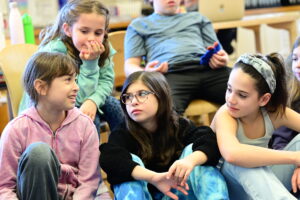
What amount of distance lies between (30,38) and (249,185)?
1.52 metres

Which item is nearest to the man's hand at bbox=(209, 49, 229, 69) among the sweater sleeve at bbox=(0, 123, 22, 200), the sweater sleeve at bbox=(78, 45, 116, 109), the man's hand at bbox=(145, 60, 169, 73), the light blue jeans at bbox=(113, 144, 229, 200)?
the man's hand at bbox=(145, 60, 169, 73)

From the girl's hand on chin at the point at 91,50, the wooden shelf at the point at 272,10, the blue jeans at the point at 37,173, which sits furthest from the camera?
the wooden shelf at the point at 272,10

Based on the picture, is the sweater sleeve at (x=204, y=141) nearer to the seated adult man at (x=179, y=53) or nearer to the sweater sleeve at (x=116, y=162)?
the sweater sleeve at (x=116, y=162)

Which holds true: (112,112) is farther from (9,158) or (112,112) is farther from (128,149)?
(9,158)

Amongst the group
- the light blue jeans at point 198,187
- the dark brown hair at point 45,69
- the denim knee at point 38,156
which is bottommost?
the light blue jeans at point 198,187

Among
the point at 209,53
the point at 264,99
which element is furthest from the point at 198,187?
the point at 209,53

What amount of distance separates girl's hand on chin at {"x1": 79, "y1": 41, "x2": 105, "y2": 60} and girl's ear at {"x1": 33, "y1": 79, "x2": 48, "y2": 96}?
28cm

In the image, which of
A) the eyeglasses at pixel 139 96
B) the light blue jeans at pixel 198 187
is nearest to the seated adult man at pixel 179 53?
the eyeglasses at pixel 139 96

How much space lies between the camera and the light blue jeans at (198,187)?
4.58ft

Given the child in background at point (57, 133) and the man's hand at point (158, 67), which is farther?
the man's hand at point (158, 67)

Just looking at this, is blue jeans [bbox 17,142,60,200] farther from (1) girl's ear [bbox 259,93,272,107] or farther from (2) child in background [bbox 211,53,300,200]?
(1) girl's ear [bbox 259,93,272,107]

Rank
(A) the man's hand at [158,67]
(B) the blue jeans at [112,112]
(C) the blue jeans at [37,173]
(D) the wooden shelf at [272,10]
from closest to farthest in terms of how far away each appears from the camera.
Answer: (C) the blue jeans at [37,173] < (B) the blue jeans at [112,112] < (A) the man's hand at [158,67] < (D) the wooden shelf at [272,10]

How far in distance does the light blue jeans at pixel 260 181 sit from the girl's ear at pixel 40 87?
25.3 inches

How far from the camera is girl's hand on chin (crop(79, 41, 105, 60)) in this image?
1.71 meters
